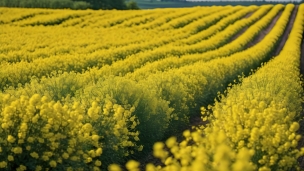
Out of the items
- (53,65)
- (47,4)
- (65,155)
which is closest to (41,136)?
(65,155)

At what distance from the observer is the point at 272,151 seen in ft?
20.6

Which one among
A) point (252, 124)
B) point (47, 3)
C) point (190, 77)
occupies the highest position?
point (252, 124)

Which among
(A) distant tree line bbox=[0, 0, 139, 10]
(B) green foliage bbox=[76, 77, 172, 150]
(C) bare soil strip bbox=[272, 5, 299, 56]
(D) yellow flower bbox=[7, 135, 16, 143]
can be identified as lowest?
(A) distant tree line bbox=[0, 0, 139, 10]

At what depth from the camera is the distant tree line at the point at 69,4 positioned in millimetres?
47156

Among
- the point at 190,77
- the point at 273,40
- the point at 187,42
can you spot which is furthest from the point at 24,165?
the point at 273,40

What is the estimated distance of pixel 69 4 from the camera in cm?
5038

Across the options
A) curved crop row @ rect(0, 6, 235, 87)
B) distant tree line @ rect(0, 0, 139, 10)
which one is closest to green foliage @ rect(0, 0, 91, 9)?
distant tree line @ rect(0, 0, 139, 10)

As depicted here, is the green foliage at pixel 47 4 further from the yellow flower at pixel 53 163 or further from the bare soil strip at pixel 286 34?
the yellow flower at pixel 53 163

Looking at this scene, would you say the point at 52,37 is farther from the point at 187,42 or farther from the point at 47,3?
the point at 47,3

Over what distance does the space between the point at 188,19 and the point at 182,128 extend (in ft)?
92.1

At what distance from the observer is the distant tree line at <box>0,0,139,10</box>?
4716cm

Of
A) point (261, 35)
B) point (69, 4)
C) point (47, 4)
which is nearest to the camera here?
point (261, 35)

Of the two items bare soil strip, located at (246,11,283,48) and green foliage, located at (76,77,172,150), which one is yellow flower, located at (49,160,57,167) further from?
bare soil strip, located at (246,11,283,48)

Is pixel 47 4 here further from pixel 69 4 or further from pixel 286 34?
pixel 286 34
